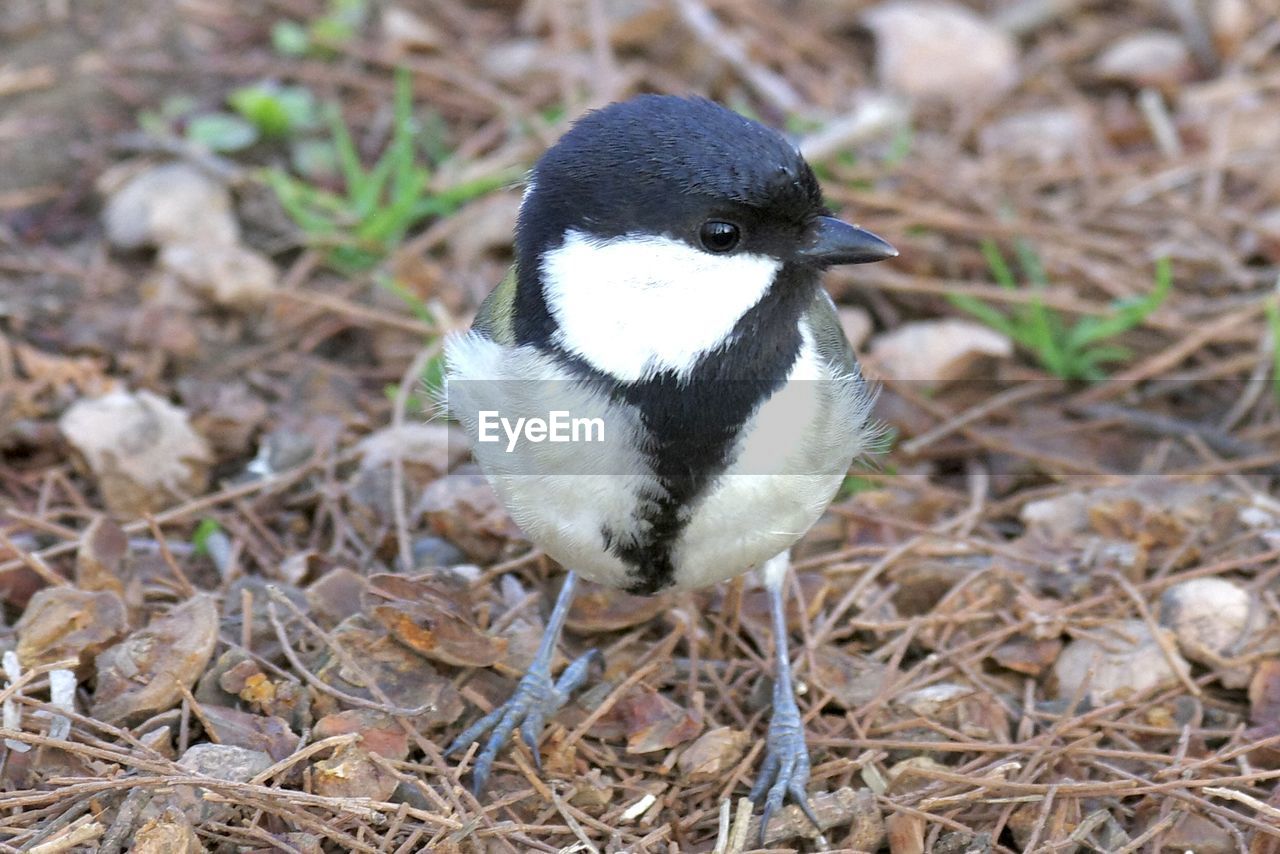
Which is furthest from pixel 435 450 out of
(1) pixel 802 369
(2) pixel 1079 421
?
(2) pixel 1079 421

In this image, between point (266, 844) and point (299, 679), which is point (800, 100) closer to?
point (299, 679)

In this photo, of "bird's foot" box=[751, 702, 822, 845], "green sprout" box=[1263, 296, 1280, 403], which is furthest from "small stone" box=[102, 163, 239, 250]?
"green sprout" box=[1263, 296, 1280, 403]

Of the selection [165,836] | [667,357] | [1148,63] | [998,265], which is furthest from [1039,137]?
[165,836]

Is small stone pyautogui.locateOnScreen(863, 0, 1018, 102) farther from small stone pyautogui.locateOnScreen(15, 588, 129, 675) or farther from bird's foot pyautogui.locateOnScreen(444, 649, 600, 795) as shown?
small stone pyautogui.locateOnScreen(15, 588, 129, 675)

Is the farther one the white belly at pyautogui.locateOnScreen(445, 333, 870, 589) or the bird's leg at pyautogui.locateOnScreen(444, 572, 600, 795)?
the bird's leg at pyautogui.locateOnScreen(444, 572, 600, 795)

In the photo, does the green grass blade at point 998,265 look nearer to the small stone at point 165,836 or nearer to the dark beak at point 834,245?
the dark beak at point 834,245

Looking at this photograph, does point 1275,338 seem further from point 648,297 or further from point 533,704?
point 533,704

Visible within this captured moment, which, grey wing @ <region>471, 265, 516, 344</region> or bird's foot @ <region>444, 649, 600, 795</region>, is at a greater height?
grey wing @ <region>471, 265, 516, 344</region>
